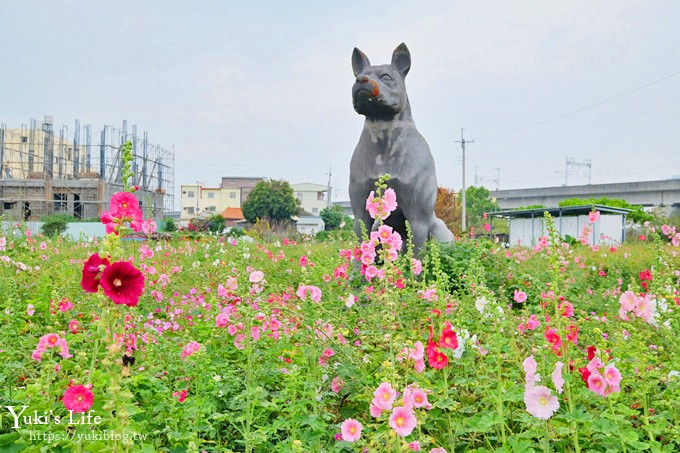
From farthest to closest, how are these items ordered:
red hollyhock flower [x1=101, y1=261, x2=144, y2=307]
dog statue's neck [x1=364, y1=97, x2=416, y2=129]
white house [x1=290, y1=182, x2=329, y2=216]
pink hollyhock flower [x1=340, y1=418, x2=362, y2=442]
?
white house [x1=290, y1=182, x2=329, y2=216] < dog statue's neck [x1=364, y1=97, x2=416, y2=129] < pink hollyhock flower [x1=340, y1=418, x2=362, y2=442] < red hollyhock flower [x1=101, y1=261, x2=144, y2=307]

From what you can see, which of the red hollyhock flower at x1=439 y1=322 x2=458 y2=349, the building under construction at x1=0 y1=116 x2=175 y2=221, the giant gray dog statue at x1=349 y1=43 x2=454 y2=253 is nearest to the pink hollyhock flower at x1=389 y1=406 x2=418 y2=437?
the red hollyhock flower at x1=439 y1=322 x2=458 y2=349

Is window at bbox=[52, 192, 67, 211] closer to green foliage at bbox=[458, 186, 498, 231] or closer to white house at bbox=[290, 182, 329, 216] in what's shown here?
green foliage at bbox=[458, 186, 498, 231]

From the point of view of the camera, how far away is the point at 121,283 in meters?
1.30

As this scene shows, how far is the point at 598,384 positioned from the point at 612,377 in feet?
0.16

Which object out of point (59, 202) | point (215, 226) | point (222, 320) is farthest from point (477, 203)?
point (222, 320)

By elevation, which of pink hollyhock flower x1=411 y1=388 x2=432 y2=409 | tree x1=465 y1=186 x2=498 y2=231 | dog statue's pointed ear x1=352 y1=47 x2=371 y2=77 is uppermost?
tree x1=465 y1=186 x2=498 y2=231

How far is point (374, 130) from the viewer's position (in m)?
5.55

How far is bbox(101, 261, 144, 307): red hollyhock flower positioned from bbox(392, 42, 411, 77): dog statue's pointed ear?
15.6 feet

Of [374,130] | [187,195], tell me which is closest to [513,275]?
[374,130]

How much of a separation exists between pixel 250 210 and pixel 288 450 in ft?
174

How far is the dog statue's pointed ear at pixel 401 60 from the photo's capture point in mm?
5609

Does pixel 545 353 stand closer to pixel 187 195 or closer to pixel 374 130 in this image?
pixel 374 130

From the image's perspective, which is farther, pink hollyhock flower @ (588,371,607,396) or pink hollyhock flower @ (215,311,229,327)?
pink hollyhock flower @ (215,311,229,327)

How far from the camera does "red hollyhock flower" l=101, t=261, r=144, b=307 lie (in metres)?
1.28
